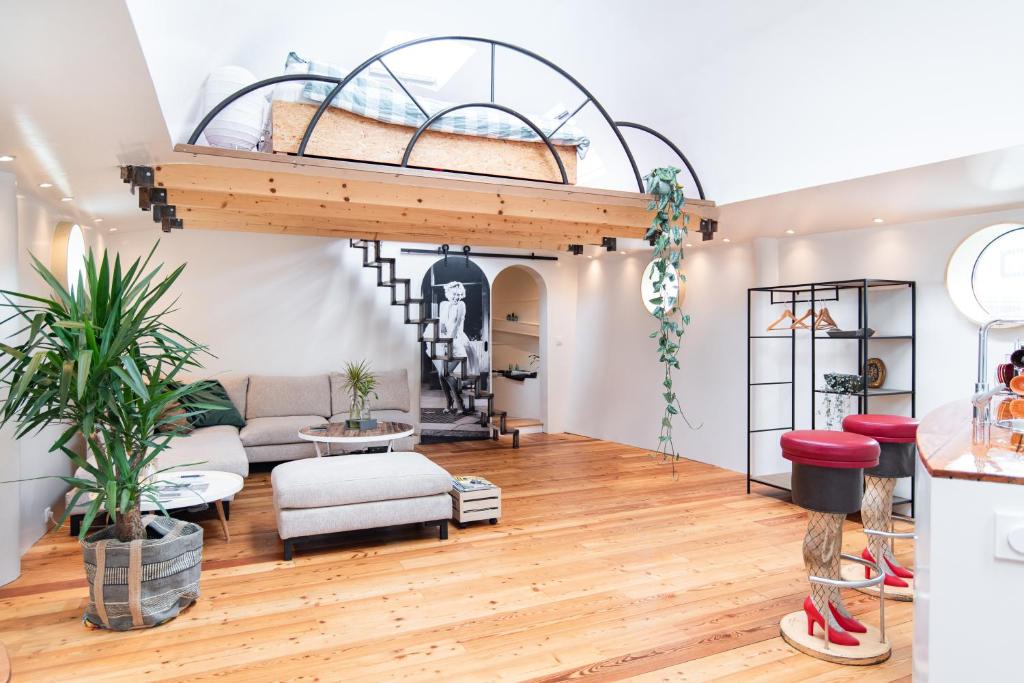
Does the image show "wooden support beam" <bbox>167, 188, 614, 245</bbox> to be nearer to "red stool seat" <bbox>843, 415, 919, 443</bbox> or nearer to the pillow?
the pillow

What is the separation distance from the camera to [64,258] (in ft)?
15.8

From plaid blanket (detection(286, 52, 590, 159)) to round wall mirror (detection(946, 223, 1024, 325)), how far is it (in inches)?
116

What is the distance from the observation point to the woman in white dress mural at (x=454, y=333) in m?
8.06

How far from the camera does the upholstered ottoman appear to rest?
159 inches

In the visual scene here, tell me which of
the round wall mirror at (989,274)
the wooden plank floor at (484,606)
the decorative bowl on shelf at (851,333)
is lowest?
the wooden plank floor at (484,606)

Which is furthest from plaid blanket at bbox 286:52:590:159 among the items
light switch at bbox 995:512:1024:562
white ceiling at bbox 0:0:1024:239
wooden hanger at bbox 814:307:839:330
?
light switch at bbox 995:512:1024:562

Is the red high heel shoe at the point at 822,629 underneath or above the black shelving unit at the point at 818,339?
underneath

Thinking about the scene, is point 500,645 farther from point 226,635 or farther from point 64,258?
point 64,258

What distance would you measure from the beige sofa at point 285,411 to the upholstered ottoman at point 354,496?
4.91 feet

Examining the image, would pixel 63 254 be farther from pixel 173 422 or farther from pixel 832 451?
pixel 832 451

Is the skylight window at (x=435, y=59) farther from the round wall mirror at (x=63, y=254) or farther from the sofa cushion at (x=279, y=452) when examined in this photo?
the sofa cushion at (x=279, y=452)

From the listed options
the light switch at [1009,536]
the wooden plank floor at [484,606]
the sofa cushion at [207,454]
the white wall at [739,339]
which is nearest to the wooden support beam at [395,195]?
the white wall at [739,339]

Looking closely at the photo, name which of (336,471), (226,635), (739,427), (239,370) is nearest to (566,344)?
(739,427)

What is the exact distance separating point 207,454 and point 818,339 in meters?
5.15
